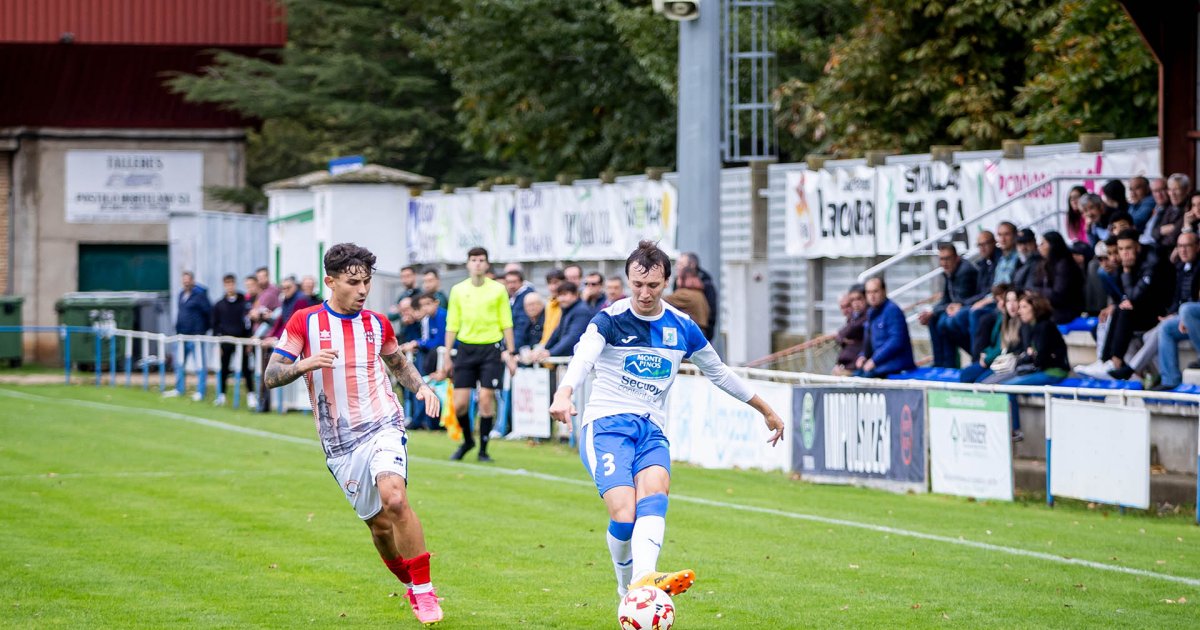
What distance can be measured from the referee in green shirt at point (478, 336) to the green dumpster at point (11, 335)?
21.9 m

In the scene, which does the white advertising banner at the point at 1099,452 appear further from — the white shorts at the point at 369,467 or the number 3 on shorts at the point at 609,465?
the white shorts at the point at 369,467

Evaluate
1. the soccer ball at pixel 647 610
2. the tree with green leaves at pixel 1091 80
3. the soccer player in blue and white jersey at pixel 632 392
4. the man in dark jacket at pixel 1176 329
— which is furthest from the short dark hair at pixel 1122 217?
the soccer ball at pixel 647 610

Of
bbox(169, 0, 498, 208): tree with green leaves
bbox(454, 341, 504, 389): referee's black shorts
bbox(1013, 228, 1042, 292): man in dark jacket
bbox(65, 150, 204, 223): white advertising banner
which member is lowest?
bbox(454, 341, 504, 389): referee's black shorts

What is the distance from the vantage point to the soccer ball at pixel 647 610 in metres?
7.86

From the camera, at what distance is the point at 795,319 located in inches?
995

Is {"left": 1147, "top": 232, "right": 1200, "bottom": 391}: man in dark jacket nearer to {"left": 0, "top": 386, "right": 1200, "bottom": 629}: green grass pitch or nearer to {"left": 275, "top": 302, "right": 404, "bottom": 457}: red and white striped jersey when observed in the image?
{"left": 0, "top": 386, "right": 1200, "bottom": 629}: green grass pitch

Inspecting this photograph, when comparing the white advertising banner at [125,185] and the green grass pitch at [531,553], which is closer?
the green grass pitch at [531,553]

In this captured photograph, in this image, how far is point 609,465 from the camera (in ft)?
28.8

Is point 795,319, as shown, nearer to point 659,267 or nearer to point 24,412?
point 24,412

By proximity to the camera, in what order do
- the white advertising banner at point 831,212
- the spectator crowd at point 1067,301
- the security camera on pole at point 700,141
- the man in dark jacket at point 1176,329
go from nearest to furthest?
the man in dark jacket at point 1176,329, the spectator crowd at point 1067,301, the security camera on pole at point 700,141, the white advertising banner at point 831,212

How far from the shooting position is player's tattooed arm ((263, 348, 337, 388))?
8.80m

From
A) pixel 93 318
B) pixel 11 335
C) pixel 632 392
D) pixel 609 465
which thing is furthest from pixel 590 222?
pixel 609 465

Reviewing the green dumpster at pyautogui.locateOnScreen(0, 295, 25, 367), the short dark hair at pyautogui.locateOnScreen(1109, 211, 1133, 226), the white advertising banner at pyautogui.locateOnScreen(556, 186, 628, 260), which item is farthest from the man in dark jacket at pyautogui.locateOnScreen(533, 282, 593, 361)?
the green dumpster at pyautogui.locateOnScreen(0, 295, 25, 367)

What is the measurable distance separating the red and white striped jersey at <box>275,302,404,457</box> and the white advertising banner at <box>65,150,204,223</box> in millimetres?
32373
